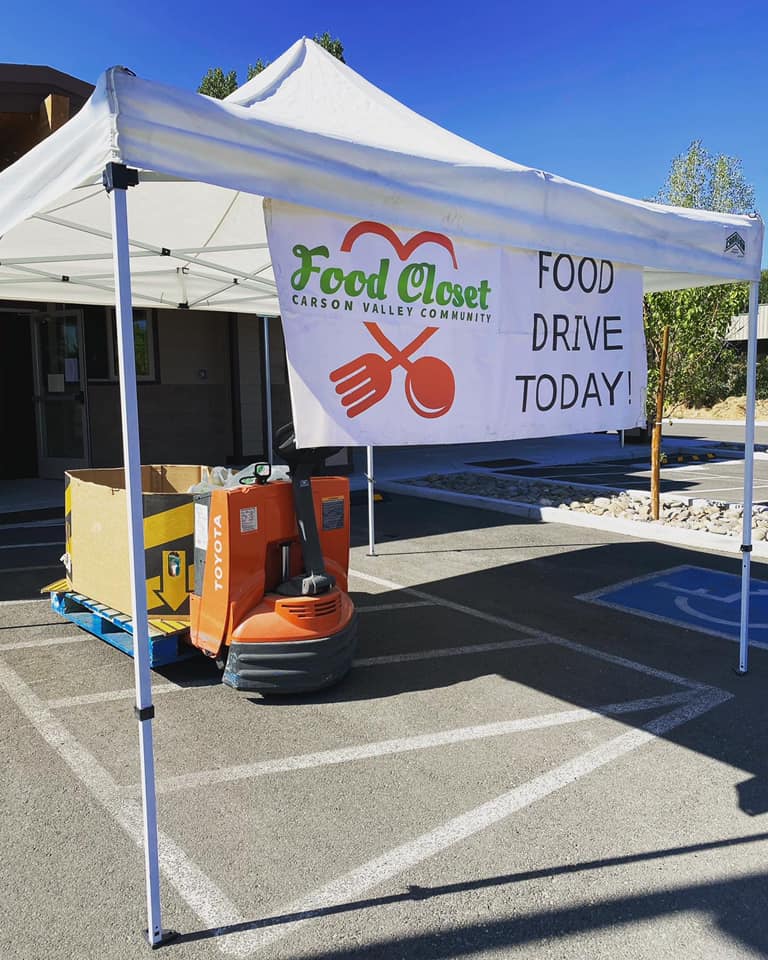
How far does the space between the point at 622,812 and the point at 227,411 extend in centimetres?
1132

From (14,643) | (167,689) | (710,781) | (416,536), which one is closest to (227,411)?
(416,536)

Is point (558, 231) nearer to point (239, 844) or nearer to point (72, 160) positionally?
point (72, 160)

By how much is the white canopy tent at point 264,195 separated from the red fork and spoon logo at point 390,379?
Result: 51 centimetres

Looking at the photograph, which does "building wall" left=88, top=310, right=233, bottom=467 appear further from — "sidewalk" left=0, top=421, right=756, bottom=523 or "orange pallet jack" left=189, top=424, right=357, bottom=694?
"orange pallet jack" left=189, top=424, right=357, bottom=694

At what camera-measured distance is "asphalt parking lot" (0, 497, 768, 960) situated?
2498mm

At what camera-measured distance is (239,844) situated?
2.94 meters

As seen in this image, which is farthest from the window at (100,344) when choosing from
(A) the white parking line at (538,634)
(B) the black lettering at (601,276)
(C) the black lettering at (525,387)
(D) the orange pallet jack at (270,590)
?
(C) the black lettering at (525,387)

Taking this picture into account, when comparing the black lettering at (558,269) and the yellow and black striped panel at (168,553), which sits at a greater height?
the black lettering at (558,269)

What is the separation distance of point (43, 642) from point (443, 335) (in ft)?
11.6

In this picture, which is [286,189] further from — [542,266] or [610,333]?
[610,333]

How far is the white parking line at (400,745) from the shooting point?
3.42 metres

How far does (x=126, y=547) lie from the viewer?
15.2 feet

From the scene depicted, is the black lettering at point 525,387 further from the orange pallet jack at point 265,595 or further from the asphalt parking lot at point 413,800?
the asphalt parking lot at point 413,800

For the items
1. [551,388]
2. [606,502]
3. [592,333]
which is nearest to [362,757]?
[551,388]
